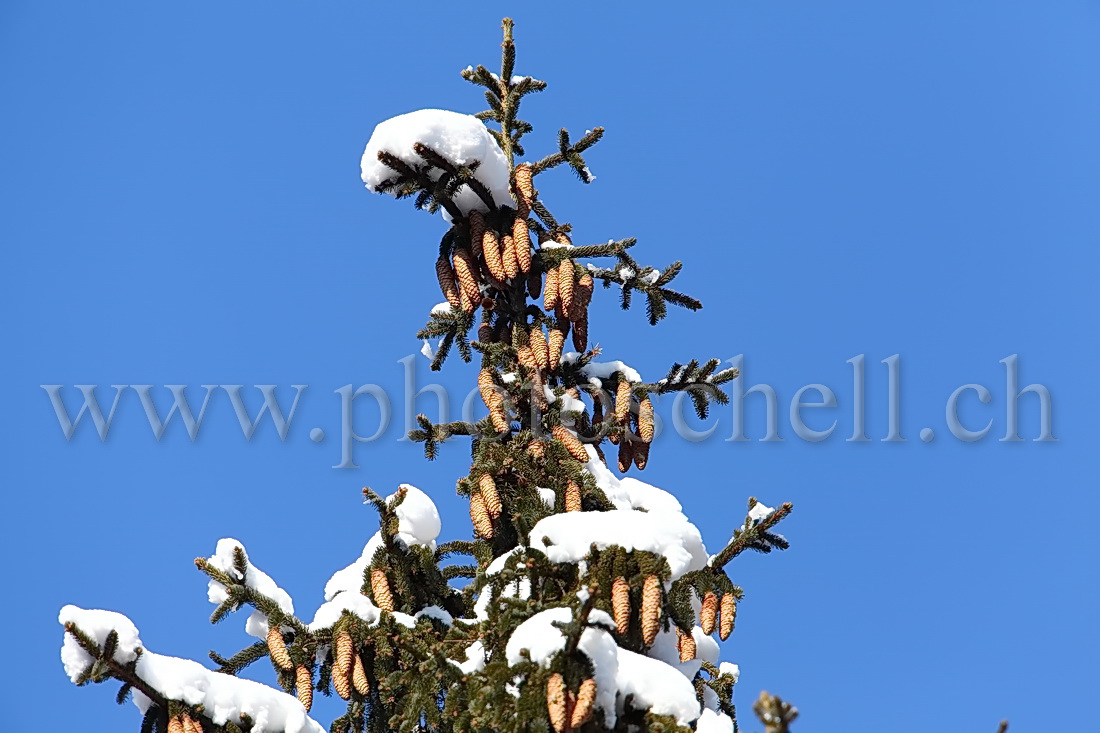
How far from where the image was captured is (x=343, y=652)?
8250mm

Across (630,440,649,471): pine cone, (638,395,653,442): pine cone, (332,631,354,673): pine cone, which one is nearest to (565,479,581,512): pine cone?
(638,395,653,442): pine cone

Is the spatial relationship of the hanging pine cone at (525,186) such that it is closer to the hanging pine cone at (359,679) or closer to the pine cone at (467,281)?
the pine cone at (467,281)

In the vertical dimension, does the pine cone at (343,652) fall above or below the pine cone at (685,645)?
below

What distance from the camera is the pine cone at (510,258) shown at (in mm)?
9602

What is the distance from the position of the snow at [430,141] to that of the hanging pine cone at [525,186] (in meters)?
0.35

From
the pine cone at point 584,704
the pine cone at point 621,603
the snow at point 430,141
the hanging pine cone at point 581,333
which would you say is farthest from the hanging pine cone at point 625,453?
the pine cone at point 584,704

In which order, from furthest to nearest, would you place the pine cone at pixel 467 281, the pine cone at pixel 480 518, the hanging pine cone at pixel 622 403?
the pine cone at pixel 467 281 → the hanging pine cone at pixel 622 403 → the pine cone at pixel 480 518

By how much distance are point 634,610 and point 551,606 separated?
526mm

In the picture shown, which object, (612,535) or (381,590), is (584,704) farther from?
(381,590)

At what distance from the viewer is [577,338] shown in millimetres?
10023

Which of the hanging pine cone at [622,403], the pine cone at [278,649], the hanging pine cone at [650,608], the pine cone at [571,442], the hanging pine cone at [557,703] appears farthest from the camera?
the hanging pine cone at [622,403]

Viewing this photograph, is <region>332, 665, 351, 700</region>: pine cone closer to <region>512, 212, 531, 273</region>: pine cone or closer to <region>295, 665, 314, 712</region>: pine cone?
<region>295, 665, 314, 712</region>: pine cone

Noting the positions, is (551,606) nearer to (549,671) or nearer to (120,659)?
(549,671)

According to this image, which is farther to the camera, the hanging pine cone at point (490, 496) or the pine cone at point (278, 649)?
the hanging pine cone at point (490, 496)
